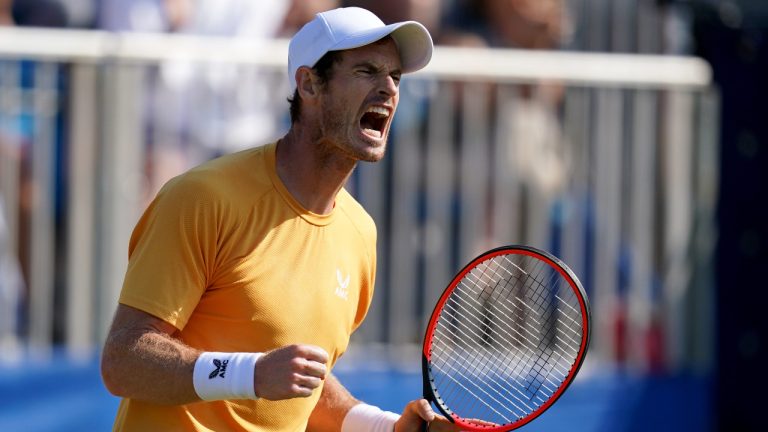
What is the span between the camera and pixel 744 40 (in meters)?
7.48

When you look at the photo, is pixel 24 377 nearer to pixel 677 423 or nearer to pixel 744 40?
pixel 677 423

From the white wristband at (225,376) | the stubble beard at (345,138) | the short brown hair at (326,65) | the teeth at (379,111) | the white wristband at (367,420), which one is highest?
the short brown hair at (326,65)

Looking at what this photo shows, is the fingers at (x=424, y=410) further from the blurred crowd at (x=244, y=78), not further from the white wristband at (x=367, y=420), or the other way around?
the blurred crowd at (x=244, y=78)

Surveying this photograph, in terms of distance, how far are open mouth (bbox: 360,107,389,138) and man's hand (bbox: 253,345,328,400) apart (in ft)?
2.52

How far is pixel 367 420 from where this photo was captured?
14.8 feet

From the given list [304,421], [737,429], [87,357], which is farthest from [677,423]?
[304,421]

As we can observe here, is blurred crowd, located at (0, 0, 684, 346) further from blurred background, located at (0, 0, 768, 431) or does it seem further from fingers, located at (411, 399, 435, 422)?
fingers, located at (411, 399, 435, 422)

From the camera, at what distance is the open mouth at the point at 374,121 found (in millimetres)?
4168

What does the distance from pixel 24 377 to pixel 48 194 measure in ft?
2.90

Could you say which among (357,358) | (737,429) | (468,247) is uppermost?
(468,247)

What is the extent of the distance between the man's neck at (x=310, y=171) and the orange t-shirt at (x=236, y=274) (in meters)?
0.04

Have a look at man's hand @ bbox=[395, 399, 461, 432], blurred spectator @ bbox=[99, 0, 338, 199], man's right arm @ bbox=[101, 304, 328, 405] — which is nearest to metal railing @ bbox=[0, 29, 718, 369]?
blurred spectator @ bbox=[99, 0, 338, 199]

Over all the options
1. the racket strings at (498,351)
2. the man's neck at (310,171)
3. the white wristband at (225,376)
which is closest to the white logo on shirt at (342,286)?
the man's neck at (310,171)

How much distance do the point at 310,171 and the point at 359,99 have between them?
0.27m
